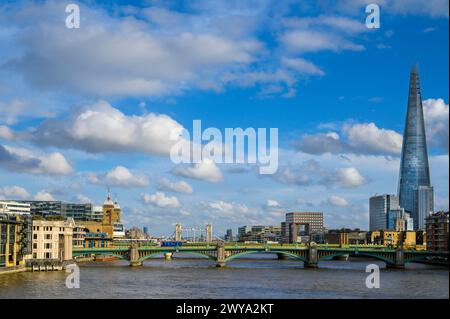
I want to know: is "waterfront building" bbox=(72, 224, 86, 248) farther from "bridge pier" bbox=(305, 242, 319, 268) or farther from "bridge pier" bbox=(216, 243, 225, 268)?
"bridge pier" bbox=(305, 242, 319, 268)

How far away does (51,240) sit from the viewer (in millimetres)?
110500

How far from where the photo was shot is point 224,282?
8188cm

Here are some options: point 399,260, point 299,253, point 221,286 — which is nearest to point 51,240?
point 221,286

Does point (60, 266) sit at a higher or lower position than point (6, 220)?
lower

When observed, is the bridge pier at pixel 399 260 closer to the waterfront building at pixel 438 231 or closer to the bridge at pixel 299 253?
the bridge at pixel 299 253

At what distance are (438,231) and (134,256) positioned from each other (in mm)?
76975

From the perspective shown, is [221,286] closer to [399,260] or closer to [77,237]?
[399,260]

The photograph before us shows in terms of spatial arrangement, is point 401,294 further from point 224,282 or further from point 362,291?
point 224,282

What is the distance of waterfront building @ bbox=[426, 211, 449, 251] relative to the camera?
147062 millimetres

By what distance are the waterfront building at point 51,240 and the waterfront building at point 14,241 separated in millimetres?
3608

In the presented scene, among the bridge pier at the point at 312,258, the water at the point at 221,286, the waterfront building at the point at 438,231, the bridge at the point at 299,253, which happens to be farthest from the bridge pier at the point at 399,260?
the waterfront building at the point at 438,231
